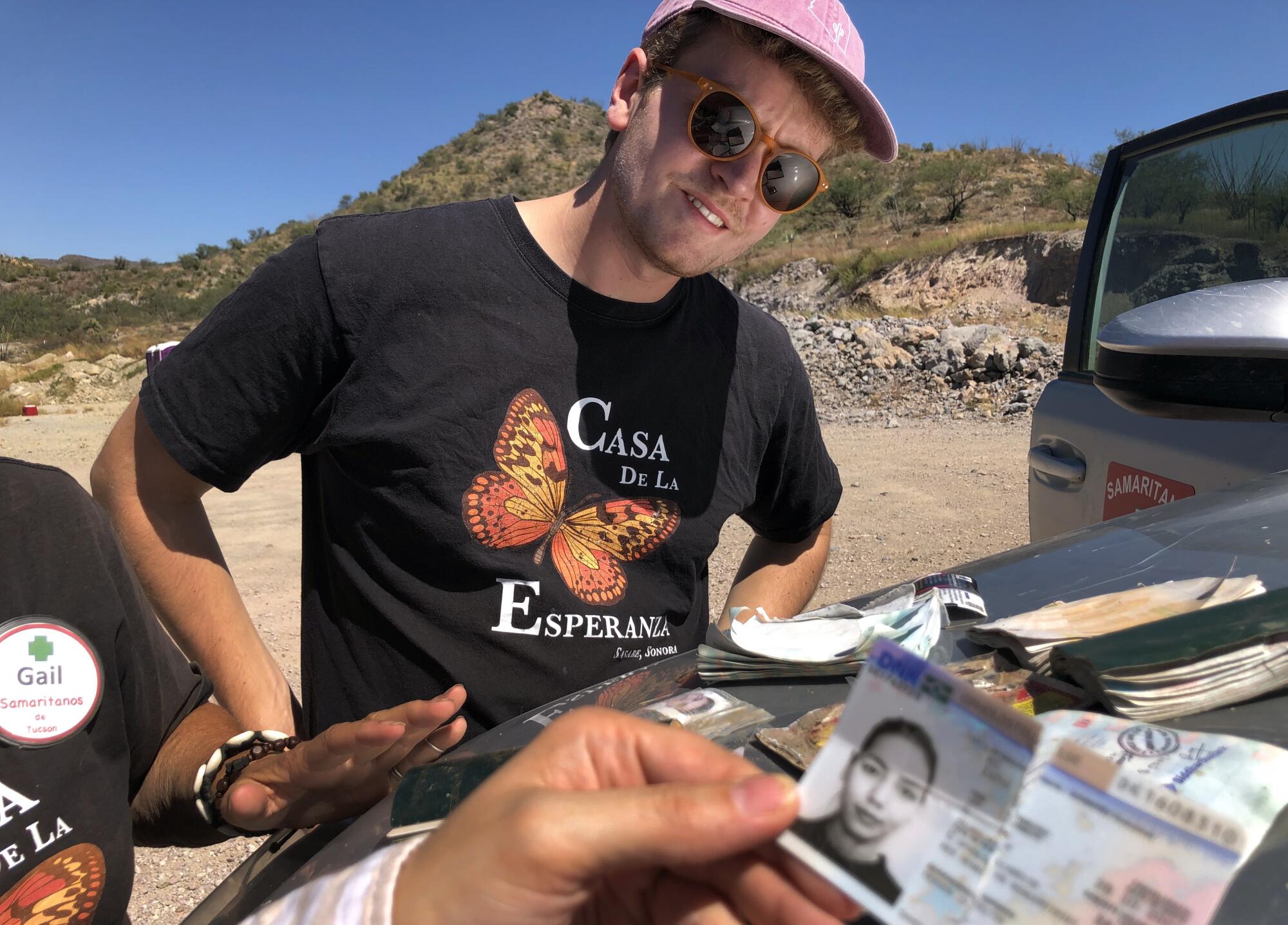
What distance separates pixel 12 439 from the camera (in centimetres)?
A: 1195

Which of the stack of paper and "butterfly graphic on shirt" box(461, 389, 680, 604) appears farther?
"butterfly graphic on shirt" box(461, 389, 680, 604)

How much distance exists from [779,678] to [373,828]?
1.77 ft

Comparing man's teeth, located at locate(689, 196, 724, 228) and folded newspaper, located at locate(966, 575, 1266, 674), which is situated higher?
man's teeth, located at locate(689, 196, 724, 228)

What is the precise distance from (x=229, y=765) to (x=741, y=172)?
157 centimetres

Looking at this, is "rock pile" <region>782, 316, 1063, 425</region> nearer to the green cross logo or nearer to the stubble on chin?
the stubble on chin

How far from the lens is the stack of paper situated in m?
1.16

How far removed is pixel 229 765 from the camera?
1.55m

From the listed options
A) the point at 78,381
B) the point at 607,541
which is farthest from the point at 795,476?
the point at 78,381

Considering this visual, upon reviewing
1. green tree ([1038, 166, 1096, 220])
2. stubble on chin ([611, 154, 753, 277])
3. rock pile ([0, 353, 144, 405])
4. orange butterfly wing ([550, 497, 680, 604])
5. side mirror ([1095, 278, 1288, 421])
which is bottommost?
rock pile ([0, 353, 144, 405])

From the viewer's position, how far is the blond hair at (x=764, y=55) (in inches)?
71.8

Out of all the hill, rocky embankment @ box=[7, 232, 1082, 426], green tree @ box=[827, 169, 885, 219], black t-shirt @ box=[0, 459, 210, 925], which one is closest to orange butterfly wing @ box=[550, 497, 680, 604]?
black t-shirt @ box=[0, 459, 210, 925]

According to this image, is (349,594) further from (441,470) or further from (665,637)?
(665,637)

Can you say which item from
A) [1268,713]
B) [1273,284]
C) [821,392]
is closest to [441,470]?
[1268,713]

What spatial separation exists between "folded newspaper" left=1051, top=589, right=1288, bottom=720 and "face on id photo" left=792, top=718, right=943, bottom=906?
0.46 m
